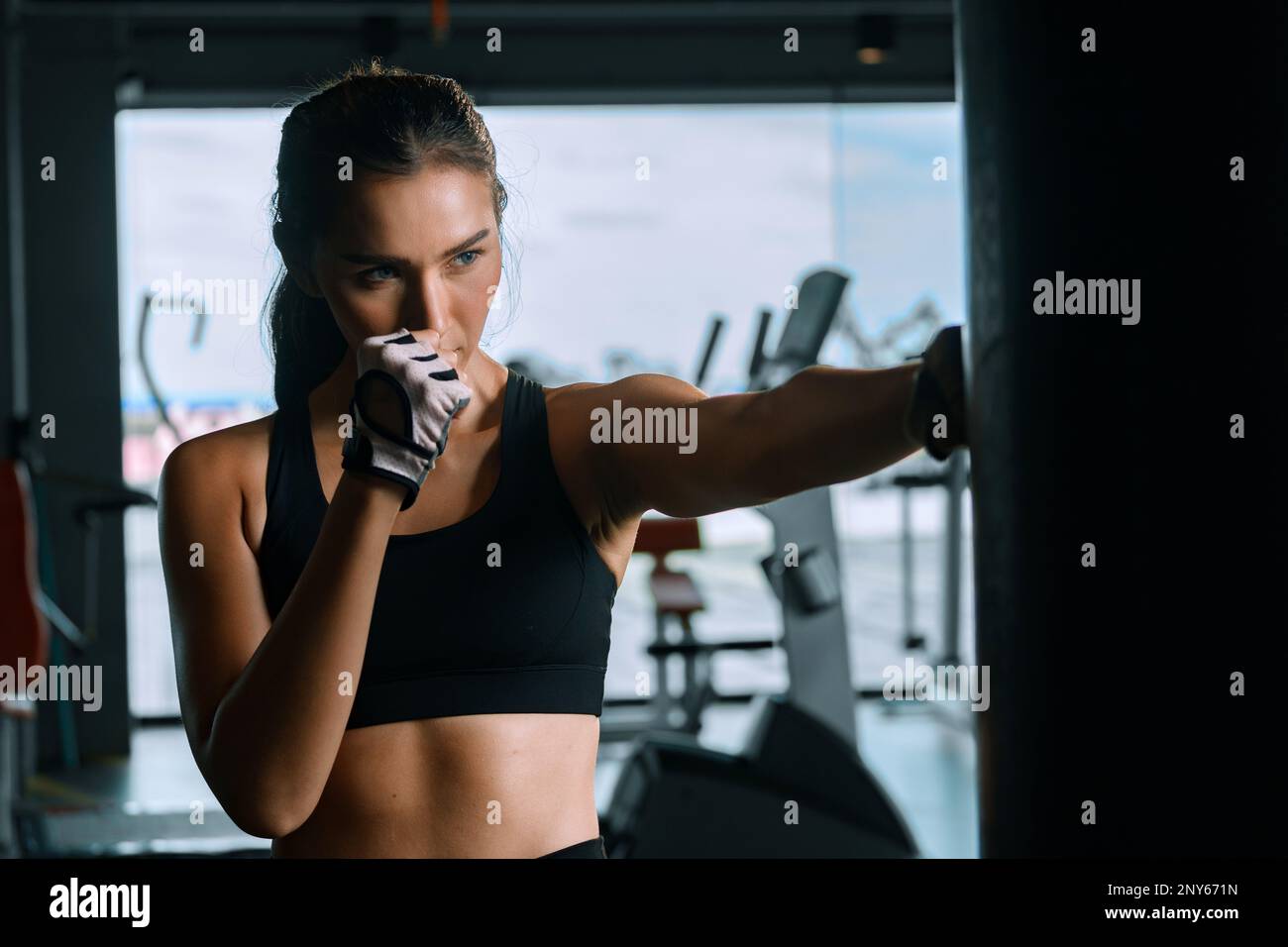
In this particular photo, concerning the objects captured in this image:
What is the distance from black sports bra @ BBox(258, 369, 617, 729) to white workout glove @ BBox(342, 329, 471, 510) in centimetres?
10

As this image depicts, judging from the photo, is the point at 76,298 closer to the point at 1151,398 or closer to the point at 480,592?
the point at 480,592

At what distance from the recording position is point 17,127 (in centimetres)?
428

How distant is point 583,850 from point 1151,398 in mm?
500

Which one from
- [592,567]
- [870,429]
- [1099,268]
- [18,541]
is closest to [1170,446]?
[1099,268]

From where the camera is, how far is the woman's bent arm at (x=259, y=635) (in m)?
0.66

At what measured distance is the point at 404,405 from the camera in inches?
24.8

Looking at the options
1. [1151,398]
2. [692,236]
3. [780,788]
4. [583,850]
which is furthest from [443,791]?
[692,236]

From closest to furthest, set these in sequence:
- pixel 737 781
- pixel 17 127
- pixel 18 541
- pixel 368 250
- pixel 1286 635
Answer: pixel 1286 635 → pixel 368 250 → pixel 737 781 → pixel 18 541 → pixel 17 127

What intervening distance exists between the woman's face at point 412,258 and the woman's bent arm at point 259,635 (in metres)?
0.12

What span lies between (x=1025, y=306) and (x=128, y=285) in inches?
178

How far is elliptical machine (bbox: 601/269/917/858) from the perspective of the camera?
7.01 feet
